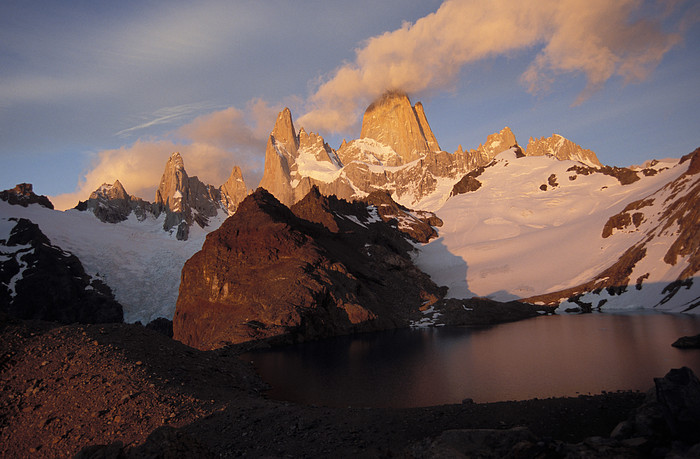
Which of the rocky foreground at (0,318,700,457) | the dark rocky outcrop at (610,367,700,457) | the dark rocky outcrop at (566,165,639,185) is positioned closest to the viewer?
the dark rocky outcrop at (610,367,700,457)

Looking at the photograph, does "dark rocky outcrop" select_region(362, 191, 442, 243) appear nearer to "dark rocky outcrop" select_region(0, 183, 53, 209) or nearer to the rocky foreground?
"dark rocky outcrop" select_region(0, 183, 53, 209)

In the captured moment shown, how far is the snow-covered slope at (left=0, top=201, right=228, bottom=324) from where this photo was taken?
110 metres

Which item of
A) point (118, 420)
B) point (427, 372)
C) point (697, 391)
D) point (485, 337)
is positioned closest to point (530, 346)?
point (485, 337)

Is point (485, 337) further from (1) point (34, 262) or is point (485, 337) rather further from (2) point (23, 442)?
(1) point (34, 262)

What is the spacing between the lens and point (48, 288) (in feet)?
333

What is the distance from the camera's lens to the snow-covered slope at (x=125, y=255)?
361 feet

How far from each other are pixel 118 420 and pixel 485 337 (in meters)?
48.5

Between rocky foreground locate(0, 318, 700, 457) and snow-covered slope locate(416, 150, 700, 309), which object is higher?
snow-covered slope locate(416, 150, 700, 309)

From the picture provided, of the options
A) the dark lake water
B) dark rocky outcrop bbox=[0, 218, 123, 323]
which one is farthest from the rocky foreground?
dark rocky outcrop bbox=[0, 218, 123, 323]

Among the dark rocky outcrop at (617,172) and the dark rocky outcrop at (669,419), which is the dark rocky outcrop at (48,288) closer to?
the dark rocky outcrop at (669,419)

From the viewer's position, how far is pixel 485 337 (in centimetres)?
5775

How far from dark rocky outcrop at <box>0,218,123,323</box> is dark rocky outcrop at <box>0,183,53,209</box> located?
119ft

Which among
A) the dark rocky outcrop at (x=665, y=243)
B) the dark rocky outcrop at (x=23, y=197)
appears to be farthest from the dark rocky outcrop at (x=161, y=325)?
the dark rocky outcrop at (x=665, y=243)

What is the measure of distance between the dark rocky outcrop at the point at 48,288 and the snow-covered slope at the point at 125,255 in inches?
165
